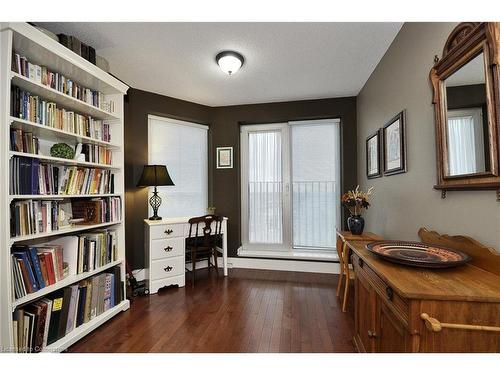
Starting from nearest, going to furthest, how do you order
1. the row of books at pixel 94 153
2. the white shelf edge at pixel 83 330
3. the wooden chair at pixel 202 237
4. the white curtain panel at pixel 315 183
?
the white shelf edge at pixel 83 330, the row of books at pixel 94 153, the wooden chair at pixel 202 237, the white curtain panel at pixel 315 183

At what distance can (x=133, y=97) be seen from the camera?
2957 mm

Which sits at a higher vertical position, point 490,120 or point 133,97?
point 133,97

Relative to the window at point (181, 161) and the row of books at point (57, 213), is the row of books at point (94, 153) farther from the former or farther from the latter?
the window at point (181, 161)

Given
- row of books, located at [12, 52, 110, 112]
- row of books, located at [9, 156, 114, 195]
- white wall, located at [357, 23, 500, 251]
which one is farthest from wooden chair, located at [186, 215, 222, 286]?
white wall, located at [357, 23, 500, 251]

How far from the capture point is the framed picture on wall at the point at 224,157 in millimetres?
3615

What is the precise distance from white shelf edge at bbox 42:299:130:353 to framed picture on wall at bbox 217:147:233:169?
222 cm

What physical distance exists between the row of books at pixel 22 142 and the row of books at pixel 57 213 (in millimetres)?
346

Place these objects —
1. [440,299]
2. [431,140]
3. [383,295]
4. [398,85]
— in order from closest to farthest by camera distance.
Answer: [440,299] < [383,295] < [431,140] < [398,85]

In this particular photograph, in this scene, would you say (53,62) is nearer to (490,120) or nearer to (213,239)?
(213,239)

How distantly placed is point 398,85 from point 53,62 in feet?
8.94

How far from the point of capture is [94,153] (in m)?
2.04

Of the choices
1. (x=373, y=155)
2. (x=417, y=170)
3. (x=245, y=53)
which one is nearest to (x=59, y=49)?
(x=245, y=53)

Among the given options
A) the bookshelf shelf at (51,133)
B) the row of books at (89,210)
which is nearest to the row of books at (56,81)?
the bookshelf shelf at (51,133)
